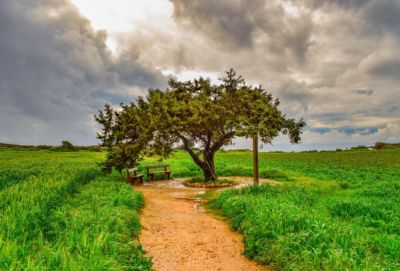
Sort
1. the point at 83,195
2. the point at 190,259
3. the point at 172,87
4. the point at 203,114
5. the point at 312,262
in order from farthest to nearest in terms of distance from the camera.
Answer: the point at 172,87
the point at 203,114
the point at 83,195
the point at 190,259
the point at 312,262

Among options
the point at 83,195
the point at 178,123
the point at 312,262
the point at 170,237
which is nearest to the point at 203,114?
the point at 178,123

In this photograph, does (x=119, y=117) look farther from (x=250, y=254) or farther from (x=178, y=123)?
(x=250, y=254)

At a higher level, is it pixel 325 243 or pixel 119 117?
pixel 119 117

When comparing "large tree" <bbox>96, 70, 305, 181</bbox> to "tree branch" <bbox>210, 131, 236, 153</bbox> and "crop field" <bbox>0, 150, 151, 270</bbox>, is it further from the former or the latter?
"crop field" <bbox>0, 150, 151, 270</bbox>

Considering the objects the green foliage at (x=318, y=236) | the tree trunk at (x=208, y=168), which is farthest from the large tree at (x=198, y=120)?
the green foliage at (x=318, y=236)

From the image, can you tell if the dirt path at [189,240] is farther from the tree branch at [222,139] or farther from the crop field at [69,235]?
the tree branch at [222,139]

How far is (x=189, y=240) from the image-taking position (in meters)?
9.30

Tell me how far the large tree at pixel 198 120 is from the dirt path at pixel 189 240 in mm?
7446

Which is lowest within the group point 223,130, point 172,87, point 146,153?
point 146,153

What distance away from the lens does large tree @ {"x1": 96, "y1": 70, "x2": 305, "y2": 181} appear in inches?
800

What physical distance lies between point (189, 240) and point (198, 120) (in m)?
12.0

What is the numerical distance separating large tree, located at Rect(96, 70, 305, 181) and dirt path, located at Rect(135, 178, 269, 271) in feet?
24.4

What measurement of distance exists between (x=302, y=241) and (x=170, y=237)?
160 inches

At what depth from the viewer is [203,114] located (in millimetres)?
20672
